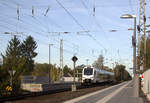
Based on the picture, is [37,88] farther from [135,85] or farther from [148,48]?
[148,48]

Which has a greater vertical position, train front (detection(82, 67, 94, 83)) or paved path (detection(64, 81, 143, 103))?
train front (detection(82, 67, 94, 83))

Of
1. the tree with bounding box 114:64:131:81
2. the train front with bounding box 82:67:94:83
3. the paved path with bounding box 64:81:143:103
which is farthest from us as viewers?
the tree with bounding box 114:64:131:81

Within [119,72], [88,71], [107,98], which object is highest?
[88,71]

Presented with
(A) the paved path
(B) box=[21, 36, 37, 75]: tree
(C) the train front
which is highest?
(B) box=[21, 36, 37, 75]: tree

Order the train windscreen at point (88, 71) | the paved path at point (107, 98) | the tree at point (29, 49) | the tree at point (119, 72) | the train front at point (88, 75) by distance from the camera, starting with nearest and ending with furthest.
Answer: the paved path at point (107, 98) → the train front at point (88, 75) → the train windscreen at point (88, 71) → the tree at point (29, 49) → the tree at point (119, 72)

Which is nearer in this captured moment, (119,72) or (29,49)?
(29,49)

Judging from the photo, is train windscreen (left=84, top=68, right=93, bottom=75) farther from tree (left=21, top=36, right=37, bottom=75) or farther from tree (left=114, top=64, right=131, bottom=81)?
tree (left=114, top=64, right=131, bottom=81)

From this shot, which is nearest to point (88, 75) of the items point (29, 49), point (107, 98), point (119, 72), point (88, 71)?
point (88, 71)

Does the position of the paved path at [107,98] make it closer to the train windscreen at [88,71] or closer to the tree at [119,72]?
the train windscreen at [88,71]

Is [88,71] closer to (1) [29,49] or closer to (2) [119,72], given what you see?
(1) [29,49]

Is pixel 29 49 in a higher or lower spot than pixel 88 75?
higher

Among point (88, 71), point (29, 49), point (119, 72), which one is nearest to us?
point (88, 71)

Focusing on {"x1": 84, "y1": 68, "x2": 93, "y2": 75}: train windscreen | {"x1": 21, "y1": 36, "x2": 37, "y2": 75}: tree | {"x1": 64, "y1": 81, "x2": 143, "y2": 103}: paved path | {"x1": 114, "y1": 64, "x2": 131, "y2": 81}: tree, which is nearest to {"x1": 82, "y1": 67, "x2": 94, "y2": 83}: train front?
{"x1": 84, "y1": 68, "x2": 93, "y2": 75}: train windscreen

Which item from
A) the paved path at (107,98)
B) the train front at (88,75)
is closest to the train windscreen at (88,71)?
the train front at (88,75)
